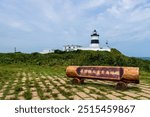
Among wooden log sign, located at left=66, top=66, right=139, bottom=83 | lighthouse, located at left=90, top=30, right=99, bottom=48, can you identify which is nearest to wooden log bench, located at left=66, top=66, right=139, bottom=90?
wooden log sign, located at left=66, top=66, right=139, bottom=83

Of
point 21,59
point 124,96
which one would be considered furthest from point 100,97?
point 21,59

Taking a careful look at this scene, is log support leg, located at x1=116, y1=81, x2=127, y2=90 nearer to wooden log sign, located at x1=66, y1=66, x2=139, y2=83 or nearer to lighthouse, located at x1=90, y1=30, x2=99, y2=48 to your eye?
wooden log sign, located at x1=66, y1=66, x2=139, y2=83

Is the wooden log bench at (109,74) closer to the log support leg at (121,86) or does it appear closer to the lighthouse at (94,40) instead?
the log support leg at (121,86)

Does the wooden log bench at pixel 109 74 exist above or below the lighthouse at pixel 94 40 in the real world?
below

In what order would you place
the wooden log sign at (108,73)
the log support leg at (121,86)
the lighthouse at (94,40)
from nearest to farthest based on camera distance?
1. the wooden log sign at (108,73)
2. the log support leg at (121,86)
3. the lighthouse at (94,40)

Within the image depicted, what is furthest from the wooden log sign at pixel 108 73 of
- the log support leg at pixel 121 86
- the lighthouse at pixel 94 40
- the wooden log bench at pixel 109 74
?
the lighthouse at pixel 94 40

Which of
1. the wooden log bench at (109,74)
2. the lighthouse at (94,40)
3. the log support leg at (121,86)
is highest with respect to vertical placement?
the lighthouse at (94,40)

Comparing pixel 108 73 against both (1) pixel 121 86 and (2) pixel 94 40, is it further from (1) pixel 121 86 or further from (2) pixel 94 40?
(2) pixel 94 40

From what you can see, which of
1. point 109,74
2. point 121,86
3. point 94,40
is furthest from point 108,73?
point 94,40
